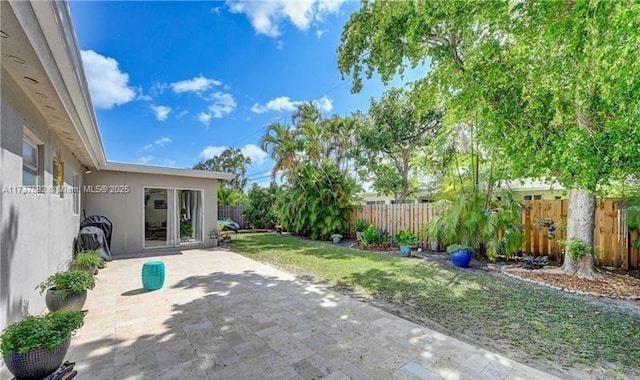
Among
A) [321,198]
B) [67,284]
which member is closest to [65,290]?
[67,284]

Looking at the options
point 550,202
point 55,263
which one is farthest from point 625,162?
point 55,263

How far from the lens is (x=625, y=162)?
13.5ft

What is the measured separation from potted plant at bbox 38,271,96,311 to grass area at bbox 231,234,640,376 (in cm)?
377

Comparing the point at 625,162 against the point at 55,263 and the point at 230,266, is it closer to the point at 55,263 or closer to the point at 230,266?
the point at 230,266

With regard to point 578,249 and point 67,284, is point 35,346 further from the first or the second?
point 578,249

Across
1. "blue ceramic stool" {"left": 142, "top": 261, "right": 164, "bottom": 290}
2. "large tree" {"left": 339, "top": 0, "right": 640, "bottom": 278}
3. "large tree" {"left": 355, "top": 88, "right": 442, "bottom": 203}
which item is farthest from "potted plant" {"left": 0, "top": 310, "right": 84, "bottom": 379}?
"large tree" {"left": 355, "top": 88, "right": 442, "bottom": 203}

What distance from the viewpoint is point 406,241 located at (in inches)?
342

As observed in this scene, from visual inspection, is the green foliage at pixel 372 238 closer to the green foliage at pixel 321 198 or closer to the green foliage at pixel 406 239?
the green foliage at pixel 406 239

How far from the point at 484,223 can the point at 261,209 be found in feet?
42.5

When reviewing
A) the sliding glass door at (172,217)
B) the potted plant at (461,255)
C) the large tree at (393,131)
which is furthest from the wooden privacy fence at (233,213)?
the potted plant at (461,255)

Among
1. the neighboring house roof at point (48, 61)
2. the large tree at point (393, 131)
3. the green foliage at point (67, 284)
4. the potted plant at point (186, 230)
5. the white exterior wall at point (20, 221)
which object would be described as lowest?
the potted plant at point (186, 230)

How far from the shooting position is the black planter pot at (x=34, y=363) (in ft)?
6.32

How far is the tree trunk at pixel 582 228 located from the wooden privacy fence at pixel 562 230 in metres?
0.84

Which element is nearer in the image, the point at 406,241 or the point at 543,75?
the point at 543,75
